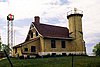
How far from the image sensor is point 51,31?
41844 millimetres

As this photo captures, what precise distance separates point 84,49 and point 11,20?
20.6 meters

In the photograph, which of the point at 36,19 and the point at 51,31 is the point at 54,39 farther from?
the point at 36,19

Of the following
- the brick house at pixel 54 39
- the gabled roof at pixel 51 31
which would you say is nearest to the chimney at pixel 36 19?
the brick house at pixel 54 39

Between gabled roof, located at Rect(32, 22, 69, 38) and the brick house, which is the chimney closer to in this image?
the brick house

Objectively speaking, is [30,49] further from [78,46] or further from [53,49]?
[78,46]

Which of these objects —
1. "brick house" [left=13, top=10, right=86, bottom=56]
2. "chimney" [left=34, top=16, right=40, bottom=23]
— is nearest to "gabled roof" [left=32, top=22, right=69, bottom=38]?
"brick house" [left=13, top=10, right=86, bottom=56]

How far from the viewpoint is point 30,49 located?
127 feet

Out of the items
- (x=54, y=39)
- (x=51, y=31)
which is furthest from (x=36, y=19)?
(x=54, y=39)

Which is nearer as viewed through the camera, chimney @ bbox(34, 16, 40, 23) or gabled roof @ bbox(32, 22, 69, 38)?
gabled roof @ bbox(32, 22, 69, 38)

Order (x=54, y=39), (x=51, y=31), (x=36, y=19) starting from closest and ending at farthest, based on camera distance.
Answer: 1. (x=54, y=39)
2. (x=51, y=31)
3. (x=36, y=19)

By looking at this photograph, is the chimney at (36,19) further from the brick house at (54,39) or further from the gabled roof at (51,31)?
the gabled roof at (51,31)

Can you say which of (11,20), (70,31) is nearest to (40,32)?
(70,31)

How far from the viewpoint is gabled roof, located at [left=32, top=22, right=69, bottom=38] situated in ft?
132

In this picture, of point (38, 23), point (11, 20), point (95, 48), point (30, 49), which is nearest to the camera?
point (30, 49)
